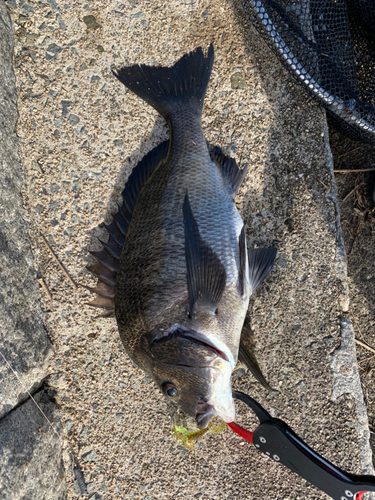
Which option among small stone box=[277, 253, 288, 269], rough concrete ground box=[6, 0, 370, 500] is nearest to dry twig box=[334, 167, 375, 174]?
rough concrete ground box=[6, 0, 370, 500]

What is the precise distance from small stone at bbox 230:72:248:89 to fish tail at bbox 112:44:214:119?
23cm

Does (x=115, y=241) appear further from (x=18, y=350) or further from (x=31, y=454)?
(x=31, y=454)

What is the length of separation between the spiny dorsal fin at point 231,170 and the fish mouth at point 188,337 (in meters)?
0.91

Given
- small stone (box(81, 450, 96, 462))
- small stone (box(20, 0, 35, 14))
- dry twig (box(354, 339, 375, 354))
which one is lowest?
dry twig (box(354, 339, 375, 354))

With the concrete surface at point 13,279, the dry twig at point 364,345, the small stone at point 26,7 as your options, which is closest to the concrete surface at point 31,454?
the concrete surface at point 13,279

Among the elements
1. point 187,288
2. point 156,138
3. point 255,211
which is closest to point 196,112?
point 156,138

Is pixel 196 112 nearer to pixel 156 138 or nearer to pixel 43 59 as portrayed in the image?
pixel 156 138

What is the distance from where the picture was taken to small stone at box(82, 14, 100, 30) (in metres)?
2.36

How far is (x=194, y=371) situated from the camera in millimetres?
1648

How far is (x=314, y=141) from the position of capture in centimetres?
234

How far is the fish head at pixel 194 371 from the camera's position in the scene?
1.65 meters

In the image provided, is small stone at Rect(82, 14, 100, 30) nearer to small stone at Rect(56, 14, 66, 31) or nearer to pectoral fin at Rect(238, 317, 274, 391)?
small stone at Rect(56, 14, 66, 31)

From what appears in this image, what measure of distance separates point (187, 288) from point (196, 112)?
115 cm

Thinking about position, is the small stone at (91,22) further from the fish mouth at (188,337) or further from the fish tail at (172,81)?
the fish mouth at (188,337)
